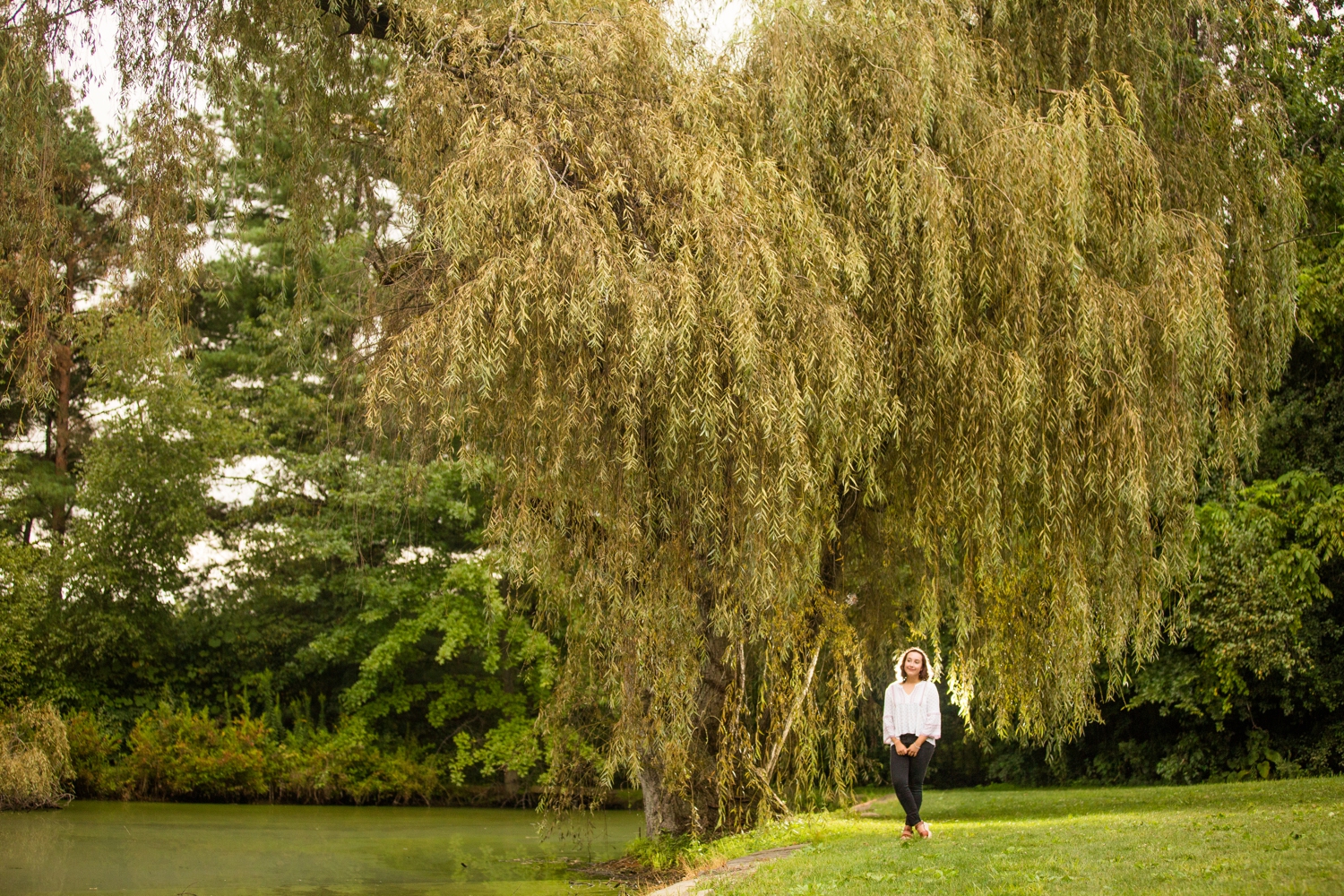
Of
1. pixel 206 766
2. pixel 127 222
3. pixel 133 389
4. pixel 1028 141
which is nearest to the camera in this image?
pixel 127 222

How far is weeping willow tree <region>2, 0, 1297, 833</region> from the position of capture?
6.62m

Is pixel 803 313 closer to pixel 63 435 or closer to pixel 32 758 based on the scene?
pixel 32 758

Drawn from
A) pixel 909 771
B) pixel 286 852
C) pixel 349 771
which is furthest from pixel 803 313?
pixel 349 771

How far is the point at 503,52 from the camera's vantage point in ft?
24.5

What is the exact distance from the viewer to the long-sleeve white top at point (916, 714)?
7.36 m

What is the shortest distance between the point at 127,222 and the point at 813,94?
440 centimetres

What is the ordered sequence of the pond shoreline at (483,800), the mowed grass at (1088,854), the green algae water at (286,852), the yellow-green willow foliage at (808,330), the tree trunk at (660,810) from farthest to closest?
the pond shoreline at (483,800)
the tree trunk at (660,810)
the green algae water at (286,852)
the yellow-green willow foliage at (808,330)
the mowed grass at (1088,854)

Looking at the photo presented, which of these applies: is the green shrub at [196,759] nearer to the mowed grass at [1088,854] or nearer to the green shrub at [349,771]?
the green shrub at [349,771]

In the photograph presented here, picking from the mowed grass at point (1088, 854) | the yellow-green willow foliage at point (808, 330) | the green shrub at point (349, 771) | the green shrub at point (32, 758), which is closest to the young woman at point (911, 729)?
the mowed grass at point (1088, 854)

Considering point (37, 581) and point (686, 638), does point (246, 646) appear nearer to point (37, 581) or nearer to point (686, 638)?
point (37, 581)

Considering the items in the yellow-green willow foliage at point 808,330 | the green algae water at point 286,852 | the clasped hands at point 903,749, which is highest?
the yellow-green willow foliage at point 808,330

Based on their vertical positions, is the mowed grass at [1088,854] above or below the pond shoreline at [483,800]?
above

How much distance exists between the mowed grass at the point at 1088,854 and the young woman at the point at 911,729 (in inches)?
12.8

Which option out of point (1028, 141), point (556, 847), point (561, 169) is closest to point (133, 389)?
point (556, 847)
